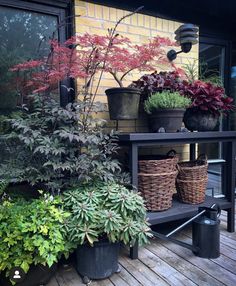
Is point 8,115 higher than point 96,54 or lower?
lower

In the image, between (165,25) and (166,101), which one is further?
(165,25)

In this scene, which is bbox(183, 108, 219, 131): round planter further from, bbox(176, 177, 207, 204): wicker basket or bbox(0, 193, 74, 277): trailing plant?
bbox(0, 193, 74, 277): trailing plant

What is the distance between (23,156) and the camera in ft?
6.07

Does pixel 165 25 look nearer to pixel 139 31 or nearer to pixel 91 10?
pixel 139 31

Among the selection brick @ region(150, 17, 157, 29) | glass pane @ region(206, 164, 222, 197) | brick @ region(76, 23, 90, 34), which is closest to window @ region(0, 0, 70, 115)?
brick @ region(76, 23, 90, 34)

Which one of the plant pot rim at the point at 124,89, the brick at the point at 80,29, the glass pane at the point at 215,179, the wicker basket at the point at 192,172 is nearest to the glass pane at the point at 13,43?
the brick at the point at 80,29

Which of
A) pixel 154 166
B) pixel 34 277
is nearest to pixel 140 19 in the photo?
pixel 154 166

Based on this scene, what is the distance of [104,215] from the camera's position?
5.40ft

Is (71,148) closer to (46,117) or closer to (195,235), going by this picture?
(46,117)

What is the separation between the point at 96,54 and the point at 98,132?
0.55 m

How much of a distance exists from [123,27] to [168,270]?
205cm

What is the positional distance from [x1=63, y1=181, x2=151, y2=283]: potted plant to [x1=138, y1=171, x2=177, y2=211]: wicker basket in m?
0.29

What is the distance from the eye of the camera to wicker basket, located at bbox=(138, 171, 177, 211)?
Result: 208 centimetres

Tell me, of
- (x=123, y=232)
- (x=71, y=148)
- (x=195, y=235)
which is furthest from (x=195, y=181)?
(x=71, y=148)
